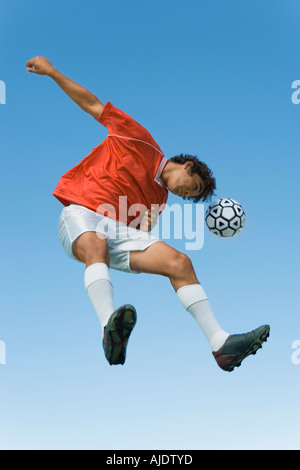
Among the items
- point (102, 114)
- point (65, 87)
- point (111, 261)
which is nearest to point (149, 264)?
point (111, 261)

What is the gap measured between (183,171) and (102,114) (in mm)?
1187

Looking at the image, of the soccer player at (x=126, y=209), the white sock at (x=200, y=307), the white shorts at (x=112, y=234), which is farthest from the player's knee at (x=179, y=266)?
the white shorts at (x=112, y=234)

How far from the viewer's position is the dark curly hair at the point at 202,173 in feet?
21.8

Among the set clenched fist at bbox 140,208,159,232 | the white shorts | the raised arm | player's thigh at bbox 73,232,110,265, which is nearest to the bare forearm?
the raised arm

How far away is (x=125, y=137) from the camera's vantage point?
648 centimetres

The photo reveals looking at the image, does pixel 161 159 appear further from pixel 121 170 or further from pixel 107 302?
pixel 107 302

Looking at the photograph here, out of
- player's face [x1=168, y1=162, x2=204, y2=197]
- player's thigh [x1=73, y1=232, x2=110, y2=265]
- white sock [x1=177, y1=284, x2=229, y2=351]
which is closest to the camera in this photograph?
player's thigh [x1=73, y1=232, x2=110, y2=265]

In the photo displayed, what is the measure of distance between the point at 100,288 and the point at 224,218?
7.07 feet

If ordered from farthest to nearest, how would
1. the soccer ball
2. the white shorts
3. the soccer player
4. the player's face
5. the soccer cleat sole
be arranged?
the soccer ball, the player's face, the white shorts, the soccer player, the soccer cleat sole

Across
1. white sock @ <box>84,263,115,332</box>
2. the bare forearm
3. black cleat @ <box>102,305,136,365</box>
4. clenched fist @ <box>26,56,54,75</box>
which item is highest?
clenched fist @ <box>26,56,54,75</box>

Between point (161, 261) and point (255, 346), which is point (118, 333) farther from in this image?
point (255, 346)

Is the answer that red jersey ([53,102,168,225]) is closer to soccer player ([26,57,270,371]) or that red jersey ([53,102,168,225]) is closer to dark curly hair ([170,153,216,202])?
soccer player ([26,57,270,371])

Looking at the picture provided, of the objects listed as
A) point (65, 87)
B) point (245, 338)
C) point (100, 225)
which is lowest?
point (245, 338)

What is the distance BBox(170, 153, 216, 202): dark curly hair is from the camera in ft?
21.8
